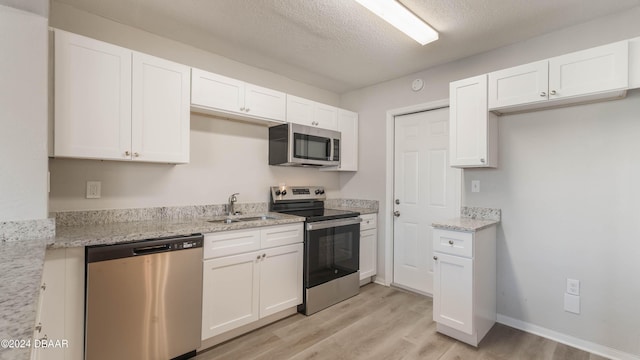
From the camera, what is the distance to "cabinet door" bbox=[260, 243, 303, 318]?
2459 mm

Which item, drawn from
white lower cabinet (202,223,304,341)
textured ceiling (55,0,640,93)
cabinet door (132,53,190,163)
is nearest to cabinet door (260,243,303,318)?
white lower cabinet (202,223,304,341)

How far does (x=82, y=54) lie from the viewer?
73.4 inches

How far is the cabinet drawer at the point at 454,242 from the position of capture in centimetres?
223

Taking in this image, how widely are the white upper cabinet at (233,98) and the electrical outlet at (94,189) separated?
3.04 ft

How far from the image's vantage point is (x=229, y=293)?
2.23 metres

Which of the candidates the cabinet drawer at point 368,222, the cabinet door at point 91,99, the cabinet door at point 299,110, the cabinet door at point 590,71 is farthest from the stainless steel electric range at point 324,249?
the cabinet door at point 590,71

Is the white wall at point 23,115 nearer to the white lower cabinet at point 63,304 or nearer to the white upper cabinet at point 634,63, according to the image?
the white lower cabinet at point 63,304

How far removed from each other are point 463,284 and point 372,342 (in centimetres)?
85

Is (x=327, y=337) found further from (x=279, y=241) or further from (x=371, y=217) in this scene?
(x=371, y=217)

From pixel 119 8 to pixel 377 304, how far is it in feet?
11.1

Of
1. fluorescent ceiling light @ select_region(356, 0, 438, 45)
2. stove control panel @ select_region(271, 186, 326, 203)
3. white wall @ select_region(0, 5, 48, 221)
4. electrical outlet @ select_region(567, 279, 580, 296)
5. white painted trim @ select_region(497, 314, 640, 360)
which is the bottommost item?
white painted trim @ select_region(497, 314, 640, 360)

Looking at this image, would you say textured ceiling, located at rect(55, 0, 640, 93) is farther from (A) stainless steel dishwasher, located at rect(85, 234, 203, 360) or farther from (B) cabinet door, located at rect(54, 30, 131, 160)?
(A) stainless steel dishwasher, located at rect(85, 234, 203, 360)

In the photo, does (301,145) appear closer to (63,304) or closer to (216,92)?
(216,92)

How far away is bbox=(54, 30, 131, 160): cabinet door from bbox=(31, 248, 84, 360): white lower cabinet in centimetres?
68
